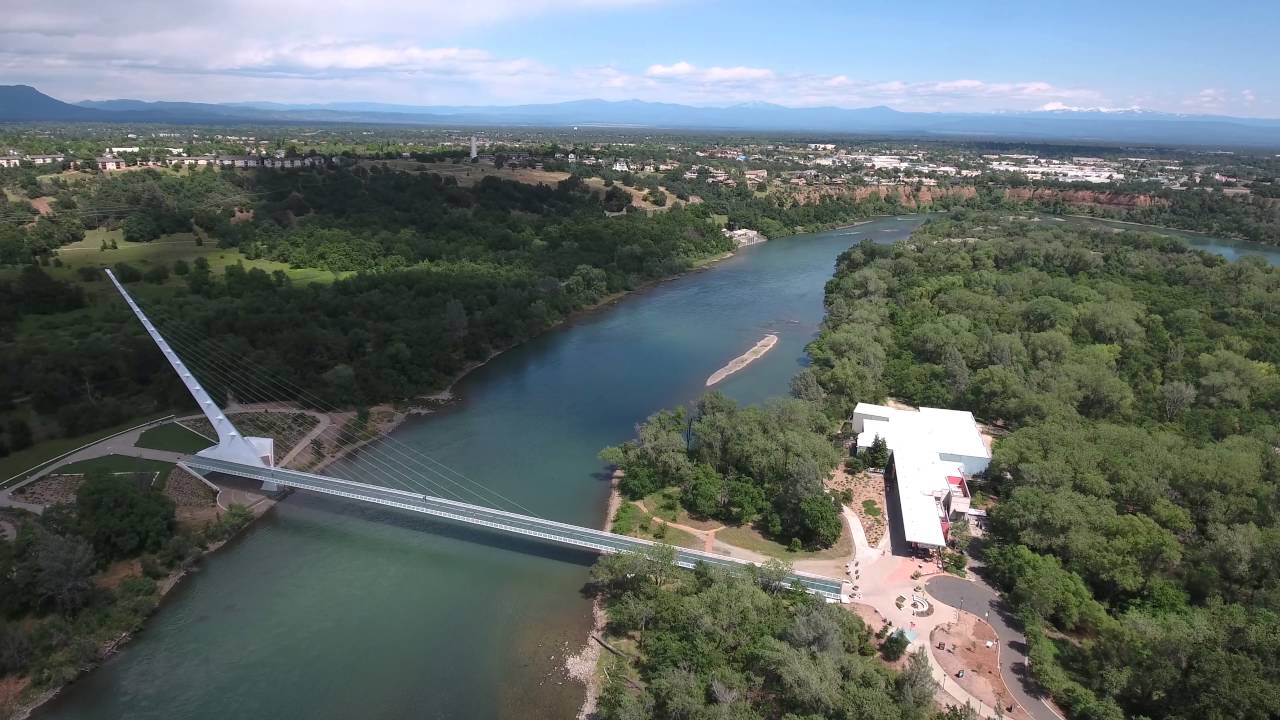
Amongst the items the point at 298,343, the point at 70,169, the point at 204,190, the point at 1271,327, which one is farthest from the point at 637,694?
the point at 70,169

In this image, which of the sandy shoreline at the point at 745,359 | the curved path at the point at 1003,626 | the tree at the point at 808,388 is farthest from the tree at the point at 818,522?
the sandy shoreline at the point at 745,359

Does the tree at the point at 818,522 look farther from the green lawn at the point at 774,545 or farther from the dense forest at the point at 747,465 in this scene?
the green lawn at the point at 774,545

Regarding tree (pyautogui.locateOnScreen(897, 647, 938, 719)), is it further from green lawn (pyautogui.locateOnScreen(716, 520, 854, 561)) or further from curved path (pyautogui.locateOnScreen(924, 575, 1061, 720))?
green lawn (pyautogui.locateOnScreen(716, 520, 854, 561))

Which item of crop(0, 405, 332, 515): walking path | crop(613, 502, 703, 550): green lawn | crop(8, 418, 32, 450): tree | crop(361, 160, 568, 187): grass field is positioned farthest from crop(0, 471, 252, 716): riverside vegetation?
crop(361, 160, 568, 187): grass field

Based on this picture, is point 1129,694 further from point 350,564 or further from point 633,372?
point 633,372

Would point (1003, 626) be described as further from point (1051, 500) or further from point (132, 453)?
point (132, 453)

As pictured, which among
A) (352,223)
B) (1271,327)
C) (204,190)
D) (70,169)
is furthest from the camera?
(70,169)
